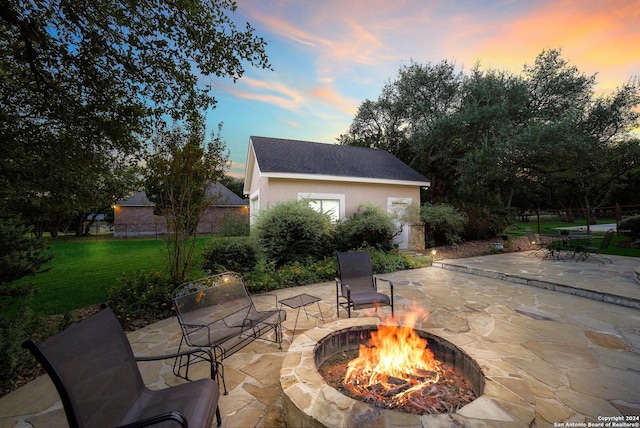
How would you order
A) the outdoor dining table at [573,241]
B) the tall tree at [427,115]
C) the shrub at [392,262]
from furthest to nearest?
the tall tree at [427,115] → the outdoor dining table at [573,241] → the shrub at [392,262]

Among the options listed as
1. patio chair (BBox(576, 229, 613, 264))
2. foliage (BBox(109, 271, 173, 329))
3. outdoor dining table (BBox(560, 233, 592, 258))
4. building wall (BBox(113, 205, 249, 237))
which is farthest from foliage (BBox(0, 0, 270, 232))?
building wall (BBox(113, 205, 249, 237))

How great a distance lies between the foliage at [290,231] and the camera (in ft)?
26.8

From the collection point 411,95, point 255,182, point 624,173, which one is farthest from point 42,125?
point 624,173

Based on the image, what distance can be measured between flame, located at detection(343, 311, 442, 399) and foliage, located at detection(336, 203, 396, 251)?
6.25m

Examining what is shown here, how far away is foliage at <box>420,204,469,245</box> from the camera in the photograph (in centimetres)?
1184

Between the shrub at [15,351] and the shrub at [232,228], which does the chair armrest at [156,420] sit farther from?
the shrub at [232,228]

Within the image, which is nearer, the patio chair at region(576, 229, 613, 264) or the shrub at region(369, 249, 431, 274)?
the shrub at region(369, 249, 431, 274)

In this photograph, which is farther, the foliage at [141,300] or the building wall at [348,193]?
the building wall at [348,193]

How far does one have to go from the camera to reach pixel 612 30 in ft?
24.5

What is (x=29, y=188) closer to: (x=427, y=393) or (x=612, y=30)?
(x=427, y=393)

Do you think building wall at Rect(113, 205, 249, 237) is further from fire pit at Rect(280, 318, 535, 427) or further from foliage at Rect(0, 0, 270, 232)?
fire pit at Rect(280, 318, 535, 427)

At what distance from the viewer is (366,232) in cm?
982

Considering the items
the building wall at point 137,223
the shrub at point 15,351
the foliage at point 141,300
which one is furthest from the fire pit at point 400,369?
the building wall at point 137,223

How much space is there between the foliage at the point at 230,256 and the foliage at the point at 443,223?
26.3ft
